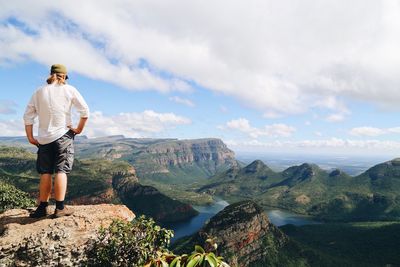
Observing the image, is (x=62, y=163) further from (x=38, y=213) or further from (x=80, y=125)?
(x=38, y=213)

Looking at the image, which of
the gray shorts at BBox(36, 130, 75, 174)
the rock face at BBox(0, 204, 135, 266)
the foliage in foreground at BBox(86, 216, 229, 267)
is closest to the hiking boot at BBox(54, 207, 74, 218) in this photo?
the rock face at BBox(0, 204, 135, 266)

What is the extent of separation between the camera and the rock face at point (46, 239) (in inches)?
371

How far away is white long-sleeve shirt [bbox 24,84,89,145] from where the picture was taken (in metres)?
10.5

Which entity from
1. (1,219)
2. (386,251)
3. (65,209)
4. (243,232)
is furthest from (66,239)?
(386,251)

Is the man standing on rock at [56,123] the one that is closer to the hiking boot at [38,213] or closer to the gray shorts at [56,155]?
the gray shorts at [56,155]

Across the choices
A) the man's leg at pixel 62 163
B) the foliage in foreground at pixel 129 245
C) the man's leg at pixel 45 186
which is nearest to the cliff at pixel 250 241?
the man's leg at pixel 45 186

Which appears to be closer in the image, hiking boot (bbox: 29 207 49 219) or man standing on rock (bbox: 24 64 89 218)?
man standing on rock (bbox: 24 64 89 218)

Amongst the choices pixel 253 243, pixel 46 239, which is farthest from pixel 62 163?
pixel 253 243

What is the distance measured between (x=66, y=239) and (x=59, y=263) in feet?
2.27

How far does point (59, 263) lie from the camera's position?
31.6 feet

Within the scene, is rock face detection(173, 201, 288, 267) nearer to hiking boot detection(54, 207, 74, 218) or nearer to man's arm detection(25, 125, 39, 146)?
hiking boot detection(54, 207, 74, 218)

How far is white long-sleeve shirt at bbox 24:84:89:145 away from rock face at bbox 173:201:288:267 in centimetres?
16914

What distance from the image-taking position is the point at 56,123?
1053 centimetres

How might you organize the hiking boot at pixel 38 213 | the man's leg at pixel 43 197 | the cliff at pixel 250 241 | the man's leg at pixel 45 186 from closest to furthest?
1. the man's leg at pixel 45 186
2. the man's leg at pixel 43 197
3. the hiking boot at pixel 38 213
4. the cliff at pixel 250 241
